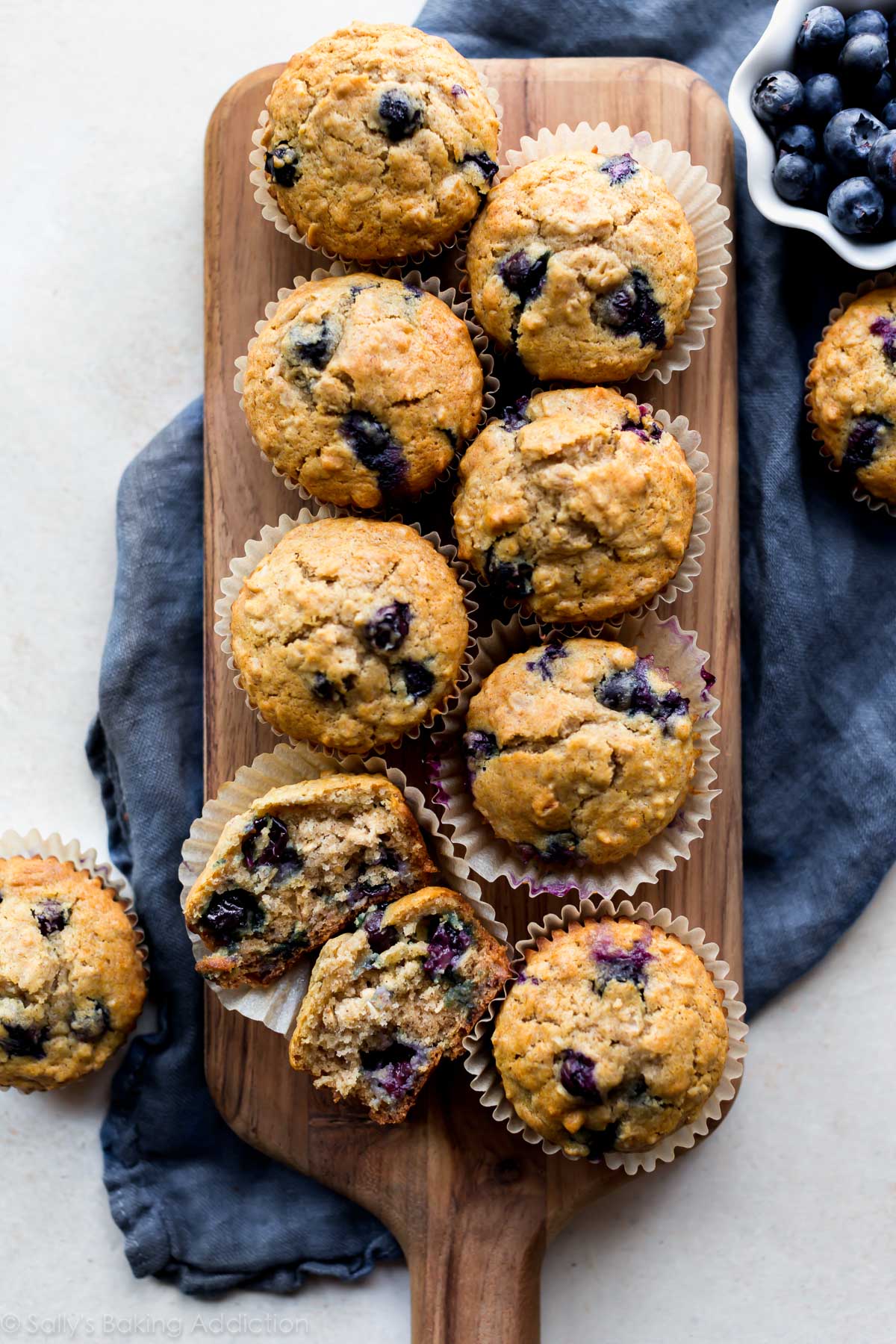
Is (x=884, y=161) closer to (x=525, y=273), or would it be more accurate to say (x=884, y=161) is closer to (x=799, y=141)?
(x=799, y=141)

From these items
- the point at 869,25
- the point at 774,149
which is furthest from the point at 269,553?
the point at 869,25

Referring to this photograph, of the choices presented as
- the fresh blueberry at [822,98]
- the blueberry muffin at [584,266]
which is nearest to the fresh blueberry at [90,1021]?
the blueberry muffin at [584,266]

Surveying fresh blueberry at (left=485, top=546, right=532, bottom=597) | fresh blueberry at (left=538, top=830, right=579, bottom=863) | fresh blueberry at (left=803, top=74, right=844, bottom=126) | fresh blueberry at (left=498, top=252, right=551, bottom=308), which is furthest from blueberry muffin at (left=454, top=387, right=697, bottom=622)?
fresh blueberry at (left=803, top=74, right=844, bottom=126)

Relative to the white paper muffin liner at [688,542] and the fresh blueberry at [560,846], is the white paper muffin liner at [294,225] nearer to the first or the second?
the white paper muffin liner at [688,542]

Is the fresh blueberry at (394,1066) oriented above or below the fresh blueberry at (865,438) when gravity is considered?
below

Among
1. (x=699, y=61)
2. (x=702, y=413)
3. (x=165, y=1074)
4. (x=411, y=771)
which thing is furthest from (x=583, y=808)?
(x=699, y=61)

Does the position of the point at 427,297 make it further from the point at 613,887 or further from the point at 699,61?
the point at 613,887

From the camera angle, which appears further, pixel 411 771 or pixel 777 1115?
pixel 777 1115
